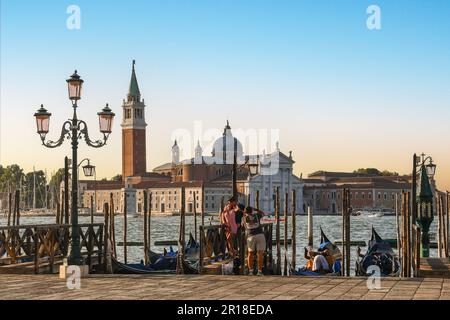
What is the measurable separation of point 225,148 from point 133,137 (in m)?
10.1

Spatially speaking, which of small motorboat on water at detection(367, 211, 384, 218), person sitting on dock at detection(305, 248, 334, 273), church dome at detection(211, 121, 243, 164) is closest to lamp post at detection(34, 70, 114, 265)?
person sitting on dock at detection(305, 248, 334, 273)

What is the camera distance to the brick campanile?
9119 cm

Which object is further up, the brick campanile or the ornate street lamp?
the brick campanile

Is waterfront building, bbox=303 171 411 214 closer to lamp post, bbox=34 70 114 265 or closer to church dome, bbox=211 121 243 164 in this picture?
church dome, bbox=211 121 243 164

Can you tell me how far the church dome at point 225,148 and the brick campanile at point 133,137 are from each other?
803 cm

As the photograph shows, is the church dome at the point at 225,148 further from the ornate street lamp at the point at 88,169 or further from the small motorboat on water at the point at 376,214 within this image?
the ornate street lamp at the point at 88,169

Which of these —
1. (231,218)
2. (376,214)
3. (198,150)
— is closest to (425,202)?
(231,218)

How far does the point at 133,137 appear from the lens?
90.9 meters

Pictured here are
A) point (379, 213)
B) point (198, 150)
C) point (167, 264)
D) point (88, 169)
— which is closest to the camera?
point (88, 169)

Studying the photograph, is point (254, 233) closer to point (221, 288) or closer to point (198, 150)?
point (221, 288)

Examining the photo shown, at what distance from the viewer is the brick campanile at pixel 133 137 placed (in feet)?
299

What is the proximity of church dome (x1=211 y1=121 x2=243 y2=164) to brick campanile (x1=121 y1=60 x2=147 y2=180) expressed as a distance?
8.03 metres

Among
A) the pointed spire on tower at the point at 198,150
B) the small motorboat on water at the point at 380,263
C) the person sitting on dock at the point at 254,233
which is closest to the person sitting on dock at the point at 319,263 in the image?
the small motorboat on water at the point at 380,263

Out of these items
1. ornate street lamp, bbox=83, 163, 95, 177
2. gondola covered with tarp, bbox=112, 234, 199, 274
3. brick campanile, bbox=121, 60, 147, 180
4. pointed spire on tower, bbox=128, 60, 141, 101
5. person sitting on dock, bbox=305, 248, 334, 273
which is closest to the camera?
gondola covered with tarp, bbox=112, 234, 199, 274
